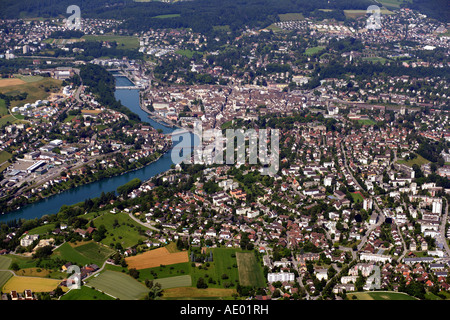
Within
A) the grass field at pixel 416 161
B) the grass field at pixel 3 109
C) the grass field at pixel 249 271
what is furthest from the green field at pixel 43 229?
the grass field at pixel 3 109

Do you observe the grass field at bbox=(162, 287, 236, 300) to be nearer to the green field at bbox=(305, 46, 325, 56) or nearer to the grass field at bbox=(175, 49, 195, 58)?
the green field at bbox=(305, 46, 325, 56)

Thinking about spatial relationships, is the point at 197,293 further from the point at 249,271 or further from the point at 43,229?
the point at 43,229

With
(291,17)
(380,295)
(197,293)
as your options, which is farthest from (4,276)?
(291,17)

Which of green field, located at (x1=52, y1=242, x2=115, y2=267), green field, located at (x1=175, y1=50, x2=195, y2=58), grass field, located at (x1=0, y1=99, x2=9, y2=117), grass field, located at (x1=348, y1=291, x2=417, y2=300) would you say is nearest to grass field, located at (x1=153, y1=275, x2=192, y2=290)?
green field, located at (x1=52, y1=242, x2=115, y2=267)

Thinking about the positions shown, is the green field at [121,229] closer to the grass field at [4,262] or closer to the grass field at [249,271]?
the grass field at [4,262]

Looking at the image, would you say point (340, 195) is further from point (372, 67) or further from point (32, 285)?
point (372, 67)
